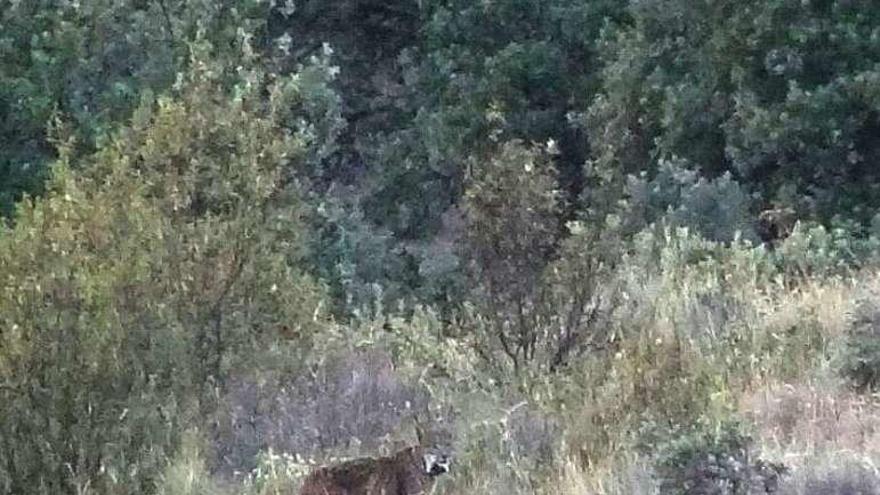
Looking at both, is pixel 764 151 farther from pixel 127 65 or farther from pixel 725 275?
pixel 725 275

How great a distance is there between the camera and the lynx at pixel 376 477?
16.6ft

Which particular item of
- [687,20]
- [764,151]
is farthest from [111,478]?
[687,20]

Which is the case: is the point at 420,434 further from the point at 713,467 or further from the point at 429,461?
the point at 713,467

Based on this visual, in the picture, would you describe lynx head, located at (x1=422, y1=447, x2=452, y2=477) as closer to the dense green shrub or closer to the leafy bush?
the leafy bush

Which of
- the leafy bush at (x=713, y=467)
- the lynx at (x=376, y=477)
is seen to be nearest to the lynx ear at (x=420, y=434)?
the lynx at (x=376, y=477)

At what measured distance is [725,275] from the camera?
7758 millimetres

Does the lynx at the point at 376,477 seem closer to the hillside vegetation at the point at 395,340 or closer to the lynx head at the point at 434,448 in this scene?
the lynx head at the point at 434,448

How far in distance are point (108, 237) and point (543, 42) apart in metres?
13.6

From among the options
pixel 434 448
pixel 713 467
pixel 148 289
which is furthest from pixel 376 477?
pixel 148 289

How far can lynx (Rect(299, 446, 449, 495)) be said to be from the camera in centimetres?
506

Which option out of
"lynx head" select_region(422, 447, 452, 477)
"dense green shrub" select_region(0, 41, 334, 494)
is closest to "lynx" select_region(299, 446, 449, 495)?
"lynx head" select_region(422, 447, 452, 477)

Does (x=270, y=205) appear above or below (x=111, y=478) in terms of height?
above

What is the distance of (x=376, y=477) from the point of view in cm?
507

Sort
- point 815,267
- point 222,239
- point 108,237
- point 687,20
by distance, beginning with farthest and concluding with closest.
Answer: point 687,20 → point 815,267 → point 222,239 → point 108,237
